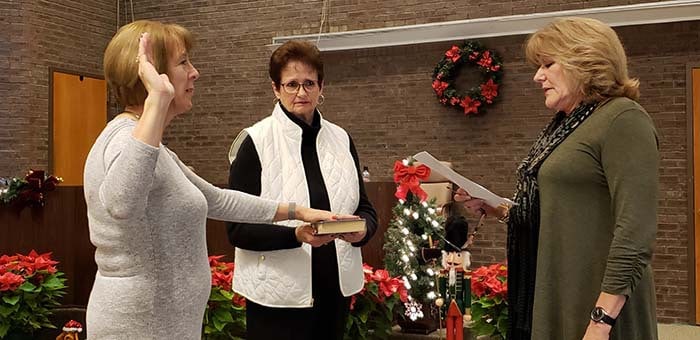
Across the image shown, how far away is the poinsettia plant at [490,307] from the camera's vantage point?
151 inches

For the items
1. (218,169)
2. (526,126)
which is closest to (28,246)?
(218,169)

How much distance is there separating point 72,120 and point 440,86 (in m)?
4.58

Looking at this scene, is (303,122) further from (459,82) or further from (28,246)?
(459,82)

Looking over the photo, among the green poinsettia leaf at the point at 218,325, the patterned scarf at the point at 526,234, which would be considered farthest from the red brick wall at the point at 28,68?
the patterned scarf at the point at 526,234

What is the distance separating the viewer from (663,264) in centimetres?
710

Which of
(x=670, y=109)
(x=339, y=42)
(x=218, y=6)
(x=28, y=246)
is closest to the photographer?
(x=28, y=246)

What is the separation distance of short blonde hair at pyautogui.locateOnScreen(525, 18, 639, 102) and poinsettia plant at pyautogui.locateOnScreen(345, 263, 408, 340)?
2493 millimetres

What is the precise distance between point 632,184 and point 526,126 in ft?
20.2

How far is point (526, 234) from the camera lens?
2086 mm

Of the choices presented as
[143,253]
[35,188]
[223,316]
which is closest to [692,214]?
[223,316]

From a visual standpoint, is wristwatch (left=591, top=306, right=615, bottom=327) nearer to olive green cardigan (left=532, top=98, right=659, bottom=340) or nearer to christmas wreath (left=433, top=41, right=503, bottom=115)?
olive green cardigan (left=532, top=98, right=659, bottom=340)

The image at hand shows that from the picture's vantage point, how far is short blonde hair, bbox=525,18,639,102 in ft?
6.20

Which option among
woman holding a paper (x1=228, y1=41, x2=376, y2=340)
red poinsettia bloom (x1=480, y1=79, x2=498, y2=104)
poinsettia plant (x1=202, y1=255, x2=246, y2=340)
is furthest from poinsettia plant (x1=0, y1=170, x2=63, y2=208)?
red poinsettia bloom (x1=480, y1=79, x2=498, y2=104)

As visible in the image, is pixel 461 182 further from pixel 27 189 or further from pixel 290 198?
pixel 27 189
